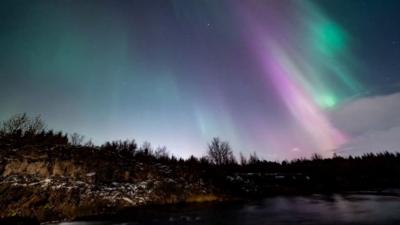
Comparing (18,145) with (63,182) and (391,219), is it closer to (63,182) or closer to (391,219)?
(63,182)

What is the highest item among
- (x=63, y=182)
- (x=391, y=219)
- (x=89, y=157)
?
(x=89, y=157)

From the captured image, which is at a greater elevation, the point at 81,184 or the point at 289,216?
the point at 81,184

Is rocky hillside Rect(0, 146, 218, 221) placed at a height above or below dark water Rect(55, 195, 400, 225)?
above

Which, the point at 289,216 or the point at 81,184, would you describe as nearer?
the point at 289,216

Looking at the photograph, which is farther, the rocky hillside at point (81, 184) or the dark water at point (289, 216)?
the rocky hillside at point (81, 184)

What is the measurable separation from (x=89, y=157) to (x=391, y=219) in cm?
3308

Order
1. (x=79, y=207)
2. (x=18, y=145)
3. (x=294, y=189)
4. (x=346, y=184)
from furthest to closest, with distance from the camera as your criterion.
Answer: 1. (x=346, y=184)
2. (x=294, y=189)
3. (x=18, y=145)
4. (x=79, y=207)

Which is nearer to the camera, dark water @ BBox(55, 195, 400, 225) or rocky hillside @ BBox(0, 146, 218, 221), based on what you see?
dark water @ BBox(55, 195, 400, 225)

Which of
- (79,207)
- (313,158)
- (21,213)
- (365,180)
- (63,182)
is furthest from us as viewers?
(313,158)

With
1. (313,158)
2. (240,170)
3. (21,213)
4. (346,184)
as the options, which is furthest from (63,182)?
(313,158)

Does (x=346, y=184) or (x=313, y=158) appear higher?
(x=313, y=158)

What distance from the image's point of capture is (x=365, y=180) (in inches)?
2094

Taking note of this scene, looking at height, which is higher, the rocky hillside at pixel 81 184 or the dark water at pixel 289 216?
the rocky hillside at pixel 81 184

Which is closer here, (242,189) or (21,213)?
(21,213)
